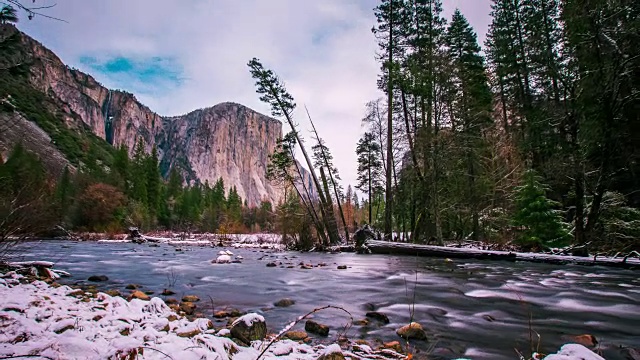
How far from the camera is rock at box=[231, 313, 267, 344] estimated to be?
2764 millimetres

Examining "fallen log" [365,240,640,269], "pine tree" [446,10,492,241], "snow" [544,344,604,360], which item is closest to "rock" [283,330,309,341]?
"snow" [544,344,604,360]

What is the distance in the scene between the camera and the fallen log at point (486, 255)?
8.03 meters

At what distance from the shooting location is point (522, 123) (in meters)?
19.4

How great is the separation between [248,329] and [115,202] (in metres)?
41.2

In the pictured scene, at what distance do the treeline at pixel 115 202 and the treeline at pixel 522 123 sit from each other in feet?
42.8

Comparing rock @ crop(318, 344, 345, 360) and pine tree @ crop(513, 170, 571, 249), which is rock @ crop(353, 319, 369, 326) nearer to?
rock @ crop(318, 344, 345, 360)

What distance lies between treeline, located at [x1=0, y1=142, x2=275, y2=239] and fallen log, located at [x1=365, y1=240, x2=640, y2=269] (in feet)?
36.8

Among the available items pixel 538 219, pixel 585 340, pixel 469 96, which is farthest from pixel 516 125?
pixel 585 340

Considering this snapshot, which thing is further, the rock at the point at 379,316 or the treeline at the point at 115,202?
the treeline at the point at 115,202

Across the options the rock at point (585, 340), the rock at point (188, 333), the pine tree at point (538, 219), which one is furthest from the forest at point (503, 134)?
the rock at point (585, 340)

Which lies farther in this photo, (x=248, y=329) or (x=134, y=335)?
(x=248, y=329)

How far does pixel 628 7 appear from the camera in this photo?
9508 millimetres

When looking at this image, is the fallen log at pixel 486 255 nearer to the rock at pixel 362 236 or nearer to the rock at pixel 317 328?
the rock at pixel 362 236

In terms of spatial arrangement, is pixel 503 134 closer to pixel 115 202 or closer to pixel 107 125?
pixel 115 202
